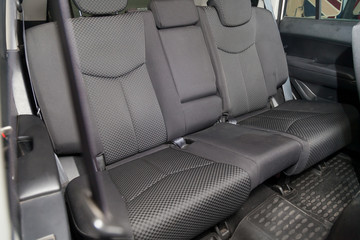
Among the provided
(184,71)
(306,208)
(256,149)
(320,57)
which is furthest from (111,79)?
(320,57)

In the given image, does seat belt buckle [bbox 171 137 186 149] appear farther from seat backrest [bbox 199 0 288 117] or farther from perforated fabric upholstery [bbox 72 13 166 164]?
seat backrest [bbox 199 0 288 117]

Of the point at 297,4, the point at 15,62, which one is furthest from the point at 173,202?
the point at 297,4

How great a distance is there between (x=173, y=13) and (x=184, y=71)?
328mm

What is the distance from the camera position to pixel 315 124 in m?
1.54

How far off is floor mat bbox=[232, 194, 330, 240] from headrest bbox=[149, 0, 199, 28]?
112cm

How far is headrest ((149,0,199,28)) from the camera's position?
4.96ft

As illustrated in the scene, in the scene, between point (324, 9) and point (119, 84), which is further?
point (324, 9)

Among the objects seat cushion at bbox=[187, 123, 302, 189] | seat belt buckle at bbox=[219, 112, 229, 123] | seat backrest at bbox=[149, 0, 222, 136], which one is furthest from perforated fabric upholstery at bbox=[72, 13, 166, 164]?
seat belt buckle at bbox=[219, 112, 229, 123]

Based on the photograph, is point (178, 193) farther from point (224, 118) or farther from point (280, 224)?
point (224, 118)

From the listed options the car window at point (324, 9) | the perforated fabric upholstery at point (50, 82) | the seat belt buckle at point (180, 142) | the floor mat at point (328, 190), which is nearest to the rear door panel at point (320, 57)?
the car window at point (324, 9)

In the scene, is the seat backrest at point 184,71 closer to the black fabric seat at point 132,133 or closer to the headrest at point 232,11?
the black fabric seat at point 132,133

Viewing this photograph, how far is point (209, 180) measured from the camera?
1104 millimetres

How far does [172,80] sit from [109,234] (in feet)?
3.53

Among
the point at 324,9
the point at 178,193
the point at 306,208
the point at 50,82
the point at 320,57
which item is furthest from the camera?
the point at 324,9
